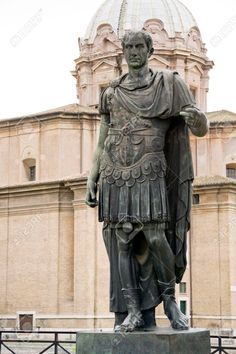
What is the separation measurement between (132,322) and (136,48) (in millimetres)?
2429

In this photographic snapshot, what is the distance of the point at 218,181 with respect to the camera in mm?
30812

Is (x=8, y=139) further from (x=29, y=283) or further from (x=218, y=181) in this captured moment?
(x=218, y=181)

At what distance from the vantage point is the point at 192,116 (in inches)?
254

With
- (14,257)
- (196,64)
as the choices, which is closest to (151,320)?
(14,257)

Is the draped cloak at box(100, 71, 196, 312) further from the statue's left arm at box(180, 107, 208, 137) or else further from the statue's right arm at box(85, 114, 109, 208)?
the statue's right arm at box(85, 114, 109, 208)

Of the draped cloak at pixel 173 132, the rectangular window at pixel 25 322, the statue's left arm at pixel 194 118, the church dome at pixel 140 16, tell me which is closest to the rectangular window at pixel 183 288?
the rectangular window at pixel 25 322

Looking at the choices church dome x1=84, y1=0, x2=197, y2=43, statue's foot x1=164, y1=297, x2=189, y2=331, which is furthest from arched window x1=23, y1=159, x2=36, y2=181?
statue's foot x1=164, y1=297, x2=189, y2=331

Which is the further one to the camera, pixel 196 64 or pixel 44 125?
pixel 196 64

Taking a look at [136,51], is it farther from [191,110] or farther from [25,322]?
[25,322]

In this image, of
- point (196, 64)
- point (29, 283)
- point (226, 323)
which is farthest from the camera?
point (196, 64)

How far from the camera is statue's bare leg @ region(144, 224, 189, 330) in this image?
6.46 meters

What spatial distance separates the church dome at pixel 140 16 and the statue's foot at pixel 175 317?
34537 mm

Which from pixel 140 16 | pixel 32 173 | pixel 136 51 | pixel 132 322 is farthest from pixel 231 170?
pixel 132 322

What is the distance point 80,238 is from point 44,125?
7.21m
